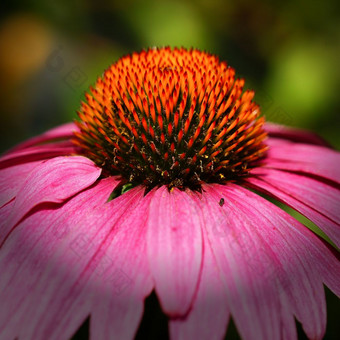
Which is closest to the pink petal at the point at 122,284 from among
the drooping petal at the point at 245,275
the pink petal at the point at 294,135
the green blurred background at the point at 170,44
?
the drooping petal at the point at 245,275

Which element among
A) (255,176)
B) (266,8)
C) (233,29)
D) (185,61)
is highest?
(266,8)

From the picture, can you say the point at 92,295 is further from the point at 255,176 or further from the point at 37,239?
the point at 255,176

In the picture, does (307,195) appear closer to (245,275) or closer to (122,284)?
(245,275)

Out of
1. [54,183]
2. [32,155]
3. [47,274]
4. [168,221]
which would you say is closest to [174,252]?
[168,221]

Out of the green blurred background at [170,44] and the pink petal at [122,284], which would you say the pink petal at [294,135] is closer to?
the green blurred background at [170,44]

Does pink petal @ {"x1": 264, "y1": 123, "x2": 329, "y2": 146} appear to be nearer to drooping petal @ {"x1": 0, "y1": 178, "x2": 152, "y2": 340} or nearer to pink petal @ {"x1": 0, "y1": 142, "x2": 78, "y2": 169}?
pink petal @ {"x1": 0, "y1": 142, "x2": 78, "y2": 169}

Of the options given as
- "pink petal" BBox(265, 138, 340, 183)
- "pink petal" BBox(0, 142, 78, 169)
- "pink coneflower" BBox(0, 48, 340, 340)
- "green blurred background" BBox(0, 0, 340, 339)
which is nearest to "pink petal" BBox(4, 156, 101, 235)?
"pink coneflower" BBox(0, 48, 340, 340)

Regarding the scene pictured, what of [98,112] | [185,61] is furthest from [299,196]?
[98,112]
